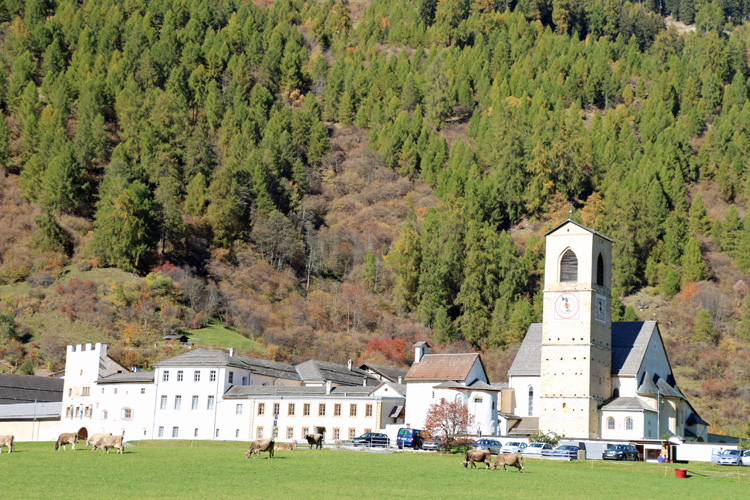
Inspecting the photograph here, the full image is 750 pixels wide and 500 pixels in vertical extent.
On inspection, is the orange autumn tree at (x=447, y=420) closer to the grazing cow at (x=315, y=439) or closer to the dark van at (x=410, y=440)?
the dark van at (x=410, y=440)

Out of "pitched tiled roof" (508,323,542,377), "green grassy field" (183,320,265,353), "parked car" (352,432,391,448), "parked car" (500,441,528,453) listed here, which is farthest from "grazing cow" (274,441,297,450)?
"green grassy field" (183,320,265,353)

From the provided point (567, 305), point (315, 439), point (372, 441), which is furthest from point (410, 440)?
point (567, 305)

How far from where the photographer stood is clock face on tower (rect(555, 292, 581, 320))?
252ft

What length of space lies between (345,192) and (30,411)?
261ft

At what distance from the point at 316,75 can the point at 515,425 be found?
12452 centimetres

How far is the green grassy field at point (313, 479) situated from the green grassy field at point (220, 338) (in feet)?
160

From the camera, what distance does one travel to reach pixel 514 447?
62.0m

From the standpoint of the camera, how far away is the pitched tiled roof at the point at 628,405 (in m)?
73.2

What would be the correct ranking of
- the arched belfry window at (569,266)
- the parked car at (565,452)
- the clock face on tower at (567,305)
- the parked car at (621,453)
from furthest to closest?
the arched belfry window at (569,266), the clock face on tower at (567,305), the parked car at (621,453), the parked car at (565,452)

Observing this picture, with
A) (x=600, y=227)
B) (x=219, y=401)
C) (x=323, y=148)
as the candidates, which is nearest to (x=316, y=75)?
(x=323, y=148)

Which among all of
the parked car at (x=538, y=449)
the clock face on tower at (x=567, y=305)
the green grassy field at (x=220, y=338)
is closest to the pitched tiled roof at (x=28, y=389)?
the green grassy field at (x=220, y=338)

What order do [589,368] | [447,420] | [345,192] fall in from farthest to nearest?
[345,192]
[589,368]
[447,420]

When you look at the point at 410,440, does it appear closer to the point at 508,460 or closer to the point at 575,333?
the point at 508,460

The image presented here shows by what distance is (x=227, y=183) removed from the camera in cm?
13012
